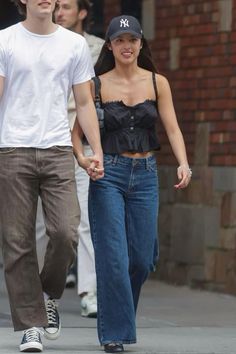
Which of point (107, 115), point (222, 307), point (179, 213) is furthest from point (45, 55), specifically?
point (179, 213)

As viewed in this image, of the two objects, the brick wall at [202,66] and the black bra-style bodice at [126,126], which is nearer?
the black bra-style bodice at [126,126]

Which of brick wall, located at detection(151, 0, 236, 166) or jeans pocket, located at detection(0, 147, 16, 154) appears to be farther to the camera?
brick wall, located at detection(151, 0, 236, 166)

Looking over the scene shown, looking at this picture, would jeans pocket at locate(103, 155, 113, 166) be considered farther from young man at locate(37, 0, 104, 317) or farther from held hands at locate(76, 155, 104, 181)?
young man at locate(37, 0, 104, 317)

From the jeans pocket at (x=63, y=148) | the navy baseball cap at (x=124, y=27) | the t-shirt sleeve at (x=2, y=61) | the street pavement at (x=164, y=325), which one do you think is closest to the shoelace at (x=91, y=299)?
the street pavement at (x=164, y=325)

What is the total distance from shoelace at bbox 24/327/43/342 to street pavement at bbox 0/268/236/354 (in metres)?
0.11

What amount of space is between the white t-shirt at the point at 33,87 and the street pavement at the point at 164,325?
109 cm

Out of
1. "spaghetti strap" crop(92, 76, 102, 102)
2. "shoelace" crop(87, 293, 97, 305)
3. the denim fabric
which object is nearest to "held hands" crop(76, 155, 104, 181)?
the denim fabric

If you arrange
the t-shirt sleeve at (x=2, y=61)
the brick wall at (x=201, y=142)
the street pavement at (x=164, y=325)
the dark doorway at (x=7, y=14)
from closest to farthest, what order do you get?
the t-shirt sleeve at (x=2, y=61) → the street pavement at (x=164, y=325) → the brick wall at (x=201, y=142) → the dark doorway at (x=7, y=14)

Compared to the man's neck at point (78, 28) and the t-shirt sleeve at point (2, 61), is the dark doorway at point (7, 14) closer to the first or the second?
the man's neck at point (78, 28)

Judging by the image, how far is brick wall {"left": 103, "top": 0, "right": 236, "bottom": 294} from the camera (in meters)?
9.88

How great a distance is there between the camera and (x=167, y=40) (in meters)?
10.7

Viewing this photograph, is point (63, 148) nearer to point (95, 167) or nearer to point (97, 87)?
point (95, 167)

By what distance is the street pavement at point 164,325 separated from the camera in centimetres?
719

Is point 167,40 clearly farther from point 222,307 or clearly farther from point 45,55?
point 45,55
